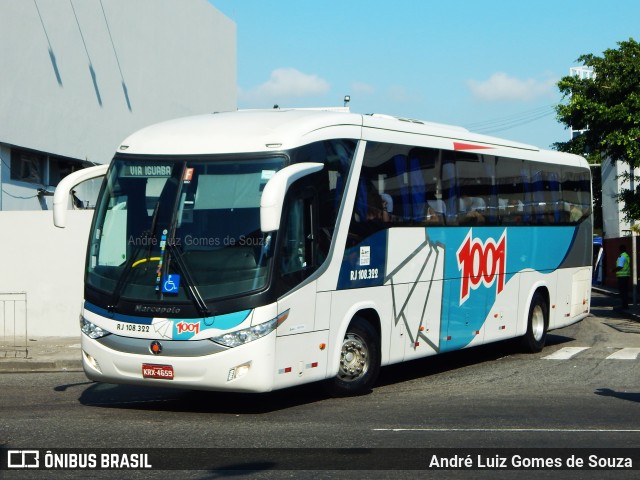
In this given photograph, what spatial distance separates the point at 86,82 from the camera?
28.2m

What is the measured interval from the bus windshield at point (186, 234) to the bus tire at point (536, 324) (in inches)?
320

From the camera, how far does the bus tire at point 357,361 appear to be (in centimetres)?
1261

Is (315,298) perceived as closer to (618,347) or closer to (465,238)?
(465,238)

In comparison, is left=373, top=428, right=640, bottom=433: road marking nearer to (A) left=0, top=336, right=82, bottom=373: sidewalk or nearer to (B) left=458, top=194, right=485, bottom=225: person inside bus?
(B) left=458, top=194, right=485, bottom=225: person inside bus

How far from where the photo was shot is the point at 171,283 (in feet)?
36.0

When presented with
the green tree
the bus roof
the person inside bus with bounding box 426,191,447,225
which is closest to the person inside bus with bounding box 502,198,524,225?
A: the person inside bus with bounding box 426,191,447,225

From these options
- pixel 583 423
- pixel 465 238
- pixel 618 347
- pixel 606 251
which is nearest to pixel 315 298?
pixel 583 423

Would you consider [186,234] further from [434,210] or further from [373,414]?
[434,210]

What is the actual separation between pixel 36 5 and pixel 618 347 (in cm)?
1587

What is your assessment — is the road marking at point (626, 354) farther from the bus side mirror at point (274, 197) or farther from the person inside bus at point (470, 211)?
the bus side mirror at point (274, 197)

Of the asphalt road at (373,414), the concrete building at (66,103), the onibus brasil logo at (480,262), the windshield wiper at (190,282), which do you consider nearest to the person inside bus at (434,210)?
the onibus brasil logo at (480,262)

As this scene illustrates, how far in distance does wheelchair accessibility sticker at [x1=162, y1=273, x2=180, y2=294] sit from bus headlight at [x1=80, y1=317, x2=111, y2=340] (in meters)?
0.89

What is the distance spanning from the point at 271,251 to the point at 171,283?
3.72 ft

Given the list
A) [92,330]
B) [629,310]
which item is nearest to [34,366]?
[92,330]
